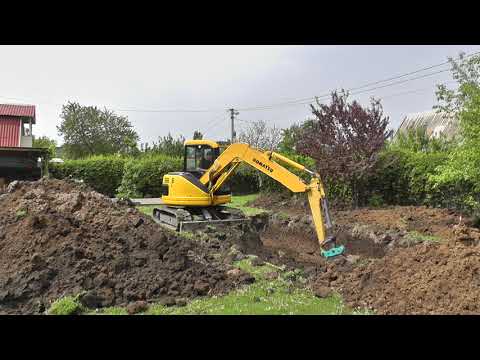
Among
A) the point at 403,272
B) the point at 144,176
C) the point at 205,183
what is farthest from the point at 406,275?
the point at 144,176

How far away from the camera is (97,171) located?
24562 millimetres

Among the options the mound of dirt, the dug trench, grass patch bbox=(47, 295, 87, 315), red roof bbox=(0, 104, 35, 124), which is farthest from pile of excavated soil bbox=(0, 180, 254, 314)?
red roof bbox=(0, 104, 35, 124)

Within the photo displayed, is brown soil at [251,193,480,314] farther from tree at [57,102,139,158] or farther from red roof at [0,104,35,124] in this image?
tree at [57,102,139,158]

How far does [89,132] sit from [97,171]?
1064 inches

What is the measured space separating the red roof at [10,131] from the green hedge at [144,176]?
9.87 m

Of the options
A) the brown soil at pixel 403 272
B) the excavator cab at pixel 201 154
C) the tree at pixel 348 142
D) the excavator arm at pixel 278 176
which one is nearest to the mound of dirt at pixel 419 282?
the brown soil at pixel 403 272

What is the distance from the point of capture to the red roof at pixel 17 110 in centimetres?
2991

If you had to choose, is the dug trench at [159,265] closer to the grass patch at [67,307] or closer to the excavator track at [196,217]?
the grass patch at [67,307]

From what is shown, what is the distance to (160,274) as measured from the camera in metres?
6.54

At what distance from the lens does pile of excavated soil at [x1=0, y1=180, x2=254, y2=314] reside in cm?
611

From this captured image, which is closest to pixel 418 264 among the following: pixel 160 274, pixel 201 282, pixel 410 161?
pixel 201 282

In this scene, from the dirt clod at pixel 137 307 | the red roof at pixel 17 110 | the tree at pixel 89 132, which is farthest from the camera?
the tree at pixel 89 132

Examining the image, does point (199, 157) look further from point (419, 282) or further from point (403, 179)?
point (419, 282)
